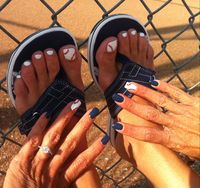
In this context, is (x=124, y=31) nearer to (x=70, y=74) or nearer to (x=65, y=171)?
(x=70, y=74)

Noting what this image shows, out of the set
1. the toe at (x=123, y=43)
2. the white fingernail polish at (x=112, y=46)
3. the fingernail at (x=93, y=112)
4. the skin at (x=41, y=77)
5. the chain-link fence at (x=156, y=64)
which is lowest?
the chain-link fence at (x=156, y=64)

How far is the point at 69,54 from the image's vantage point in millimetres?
1449

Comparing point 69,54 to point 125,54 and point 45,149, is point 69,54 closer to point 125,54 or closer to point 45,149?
point 125,54

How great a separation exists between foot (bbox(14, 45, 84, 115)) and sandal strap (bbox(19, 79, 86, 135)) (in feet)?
0.08

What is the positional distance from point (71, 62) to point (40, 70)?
0.11 m

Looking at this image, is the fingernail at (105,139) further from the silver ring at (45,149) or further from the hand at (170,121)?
the silver ring at (45,149)

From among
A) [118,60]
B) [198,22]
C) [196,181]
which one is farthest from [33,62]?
[198,22]

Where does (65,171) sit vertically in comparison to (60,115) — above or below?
below

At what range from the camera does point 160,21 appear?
414 cm

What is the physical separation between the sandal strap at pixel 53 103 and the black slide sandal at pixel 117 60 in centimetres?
11

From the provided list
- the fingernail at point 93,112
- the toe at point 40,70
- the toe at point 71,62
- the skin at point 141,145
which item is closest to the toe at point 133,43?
the skin at point 141,145

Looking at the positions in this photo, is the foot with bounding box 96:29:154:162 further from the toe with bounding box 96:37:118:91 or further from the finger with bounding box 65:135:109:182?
the finger with bounding box 65:135:109:182

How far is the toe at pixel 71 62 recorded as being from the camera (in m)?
1.44

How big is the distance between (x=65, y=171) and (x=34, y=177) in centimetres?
10
